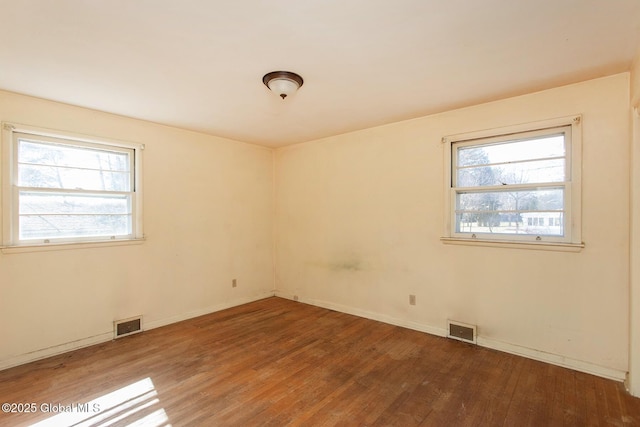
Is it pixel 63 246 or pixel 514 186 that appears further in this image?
pixel 63 246

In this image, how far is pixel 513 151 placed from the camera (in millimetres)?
2953

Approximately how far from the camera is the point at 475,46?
2012 mm

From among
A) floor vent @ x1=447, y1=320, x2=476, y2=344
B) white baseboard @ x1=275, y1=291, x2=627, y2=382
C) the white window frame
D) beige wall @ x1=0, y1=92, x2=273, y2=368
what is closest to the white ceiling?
the white window frame

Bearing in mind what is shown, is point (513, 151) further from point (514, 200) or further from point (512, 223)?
point (512, 223)

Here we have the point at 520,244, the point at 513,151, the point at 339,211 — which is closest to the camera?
the point at 520,244

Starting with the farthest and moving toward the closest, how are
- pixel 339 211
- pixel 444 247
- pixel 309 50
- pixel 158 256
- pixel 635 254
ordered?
1. pixel 339 211
2. pixel 158 256
3. pixel 444 247
4. pixel 635 254
5. pixel 309 50

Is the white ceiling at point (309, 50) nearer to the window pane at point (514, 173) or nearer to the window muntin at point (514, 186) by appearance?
the window muntin at point (514, 186)

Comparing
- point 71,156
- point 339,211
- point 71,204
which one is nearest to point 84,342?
point 71,204

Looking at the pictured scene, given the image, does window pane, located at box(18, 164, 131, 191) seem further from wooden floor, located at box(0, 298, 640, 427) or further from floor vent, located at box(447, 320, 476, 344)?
floor vent, located at box(447, 320, 476, 344)

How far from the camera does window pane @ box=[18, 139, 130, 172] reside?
2875 mm

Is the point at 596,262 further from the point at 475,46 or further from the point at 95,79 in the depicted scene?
the point at 95,79

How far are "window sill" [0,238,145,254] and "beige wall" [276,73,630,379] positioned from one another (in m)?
2.23

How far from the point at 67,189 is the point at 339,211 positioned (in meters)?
3.08

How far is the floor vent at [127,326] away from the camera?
3.30m
